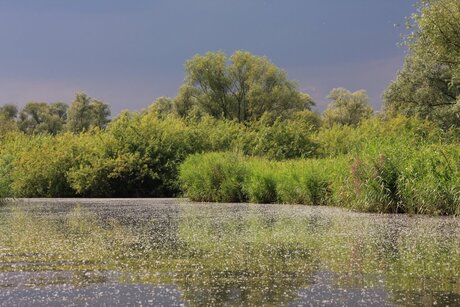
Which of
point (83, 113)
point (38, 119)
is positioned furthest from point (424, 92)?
point (38, 119)

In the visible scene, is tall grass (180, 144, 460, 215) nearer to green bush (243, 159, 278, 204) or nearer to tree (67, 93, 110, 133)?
Result: green bush (243, 159, 278, 204)

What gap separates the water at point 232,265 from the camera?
2863 mm

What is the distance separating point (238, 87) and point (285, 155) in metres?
29.0

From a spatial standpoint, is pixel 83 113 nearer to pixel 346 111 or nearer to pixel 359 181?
pixel 346 111

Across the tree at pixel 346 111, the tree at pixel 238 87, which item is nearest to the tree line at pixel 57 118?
the tree at pixel 238 87

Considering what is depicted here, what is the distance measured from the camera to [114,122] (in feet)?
67.2

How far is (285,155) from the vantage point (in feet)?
69.8

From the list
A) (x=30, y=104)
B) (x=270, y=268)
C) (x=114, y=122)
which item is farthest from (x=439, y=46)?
(x=30, y=104)

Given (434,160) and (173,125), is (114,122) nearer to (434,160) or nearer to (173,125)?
(173,125)

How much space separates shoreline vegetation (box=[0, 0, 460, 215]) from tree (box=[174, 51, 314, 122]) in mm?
16703

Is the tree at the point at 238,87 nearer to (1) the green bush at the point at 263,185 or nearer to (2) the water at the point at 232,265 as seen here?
(1) the green bush at the point at 263,185

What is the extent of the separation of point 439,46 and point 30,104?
191 ft

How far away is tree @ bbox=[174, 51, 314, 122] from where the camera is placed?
4834 cm

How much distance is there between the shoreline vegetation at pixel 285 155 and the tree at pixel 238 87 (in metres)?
16.7
